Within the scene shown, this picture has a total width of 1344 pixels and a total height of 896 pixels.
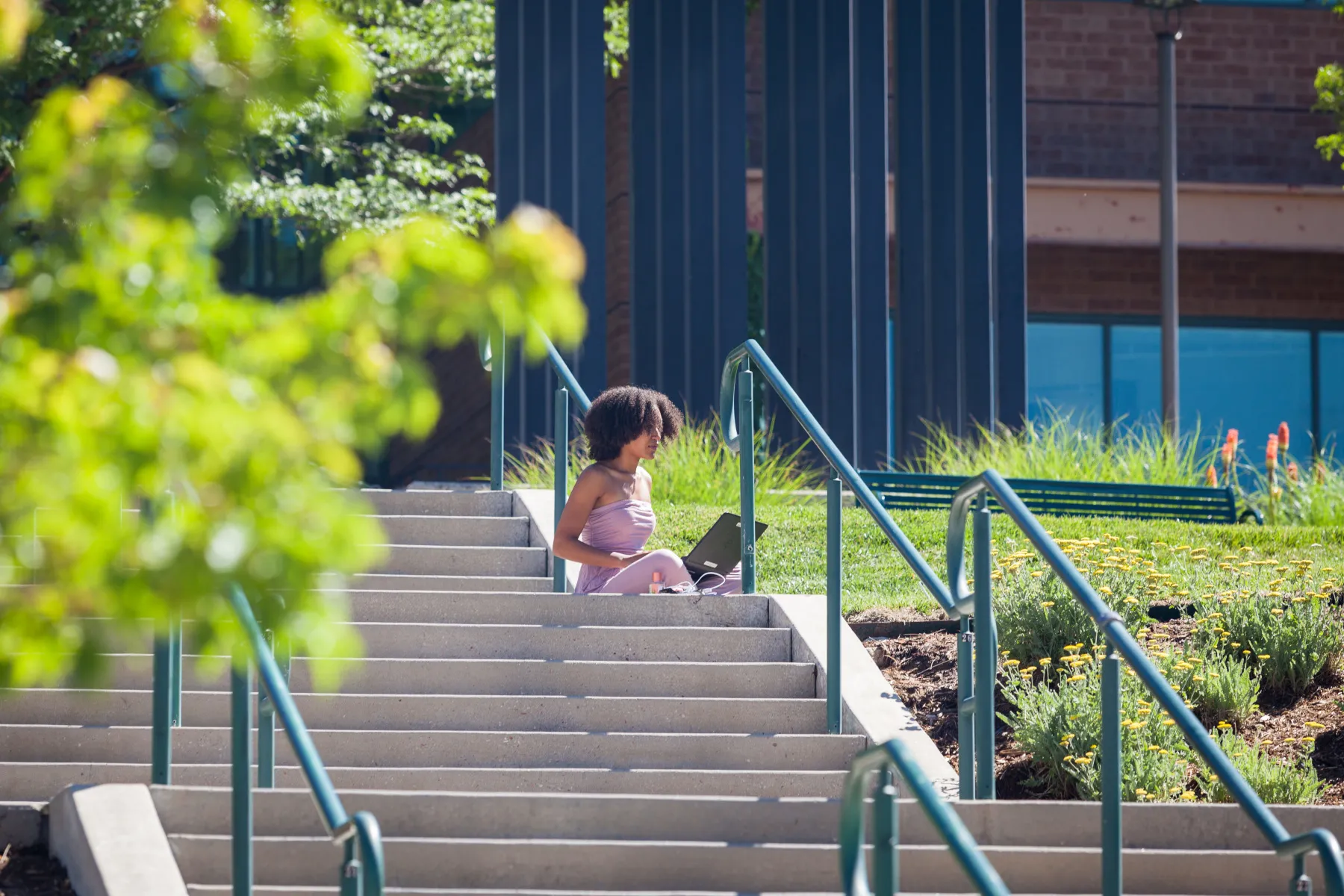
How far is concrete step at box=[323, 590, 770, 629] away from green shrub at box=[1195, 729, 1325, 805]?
190cm

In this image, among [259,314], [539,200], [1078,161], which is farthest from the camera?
[1078,161]

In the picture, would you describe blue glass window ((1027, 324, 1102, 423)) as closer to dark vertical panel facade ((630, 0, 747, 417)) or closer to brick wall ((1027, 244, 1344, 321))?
brick wall ((1027, 244, 1344, 321))

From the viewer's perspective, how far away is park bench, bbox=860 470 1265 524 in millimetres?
9273

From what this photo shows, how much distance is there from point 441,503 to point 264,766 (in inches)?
99.5

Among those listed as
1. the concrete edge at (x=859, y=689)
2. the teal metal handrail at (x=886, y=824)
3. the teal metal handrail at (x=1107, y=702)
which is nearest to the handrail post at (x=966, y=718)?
the teal metal handrail at (x=1107, y=702)

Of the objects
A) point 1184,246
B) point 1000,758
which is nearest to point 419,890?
point 1000,758

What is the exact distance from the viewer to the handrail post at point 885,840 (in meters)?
3.58

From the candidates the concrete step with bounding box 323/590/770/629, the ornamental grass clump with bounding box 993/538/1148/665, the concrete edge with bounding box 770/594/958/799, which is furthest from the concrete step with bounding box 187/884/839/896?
the ornamental grass clump with bounding box 993/538/1148/665

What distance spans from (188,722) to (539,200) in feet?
22.1

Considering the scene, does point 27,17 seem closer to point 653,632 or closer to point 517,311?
point 517,311

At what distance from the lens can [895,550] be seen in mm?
8648

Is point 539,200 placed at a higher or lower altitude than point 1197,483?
higher

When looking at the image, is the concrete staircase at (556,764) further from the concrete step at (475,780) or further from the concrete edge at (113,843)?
the concrete edge at (113,843)

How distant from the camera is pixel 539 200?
37.9 feet
